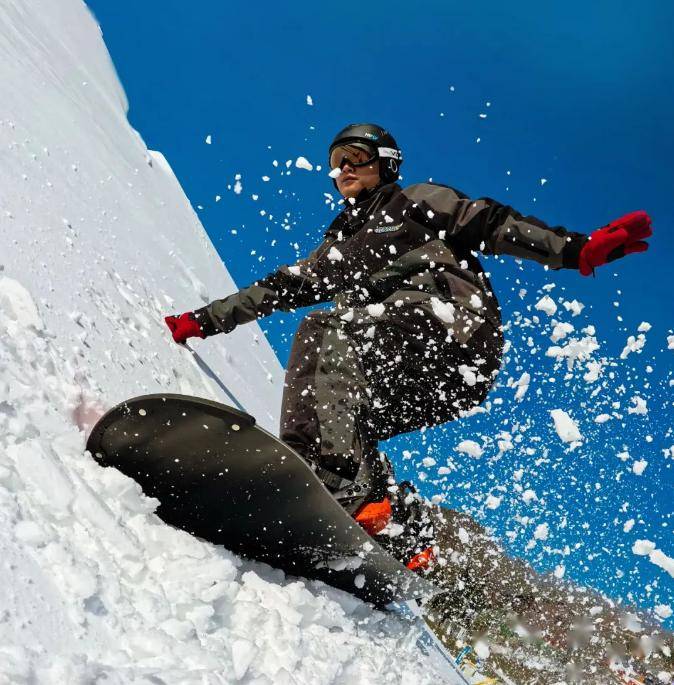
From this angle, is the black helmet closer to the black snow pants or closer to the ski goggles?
the ski goggles

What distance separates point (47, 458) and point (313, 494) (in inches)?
30.6

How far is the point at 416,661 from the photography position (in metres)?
2.32

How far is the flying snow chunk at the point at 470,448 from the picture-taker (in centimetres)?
359

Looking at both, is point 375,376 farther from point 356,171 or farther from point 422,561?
point 356,171

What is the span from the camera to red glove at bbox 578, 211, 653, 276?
2439 mm

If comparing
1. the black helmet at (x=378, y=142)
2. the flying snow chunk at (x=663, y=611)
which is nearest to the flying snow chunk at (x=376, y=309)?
the black helmet at (x=378, y=142)

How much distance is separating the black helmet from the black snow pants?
1020 mm

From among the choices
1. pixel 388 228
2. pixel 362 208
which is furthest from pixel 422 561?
pixel 362 208

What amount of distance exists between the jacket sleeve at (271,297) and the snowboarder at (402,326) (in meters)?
0.27

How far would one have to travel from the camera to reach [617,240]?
246 centimetres

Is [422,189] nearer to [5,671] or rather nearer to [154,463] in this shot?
[154,463]

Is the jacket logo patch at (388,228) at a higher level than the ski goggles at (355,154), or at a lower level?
lower

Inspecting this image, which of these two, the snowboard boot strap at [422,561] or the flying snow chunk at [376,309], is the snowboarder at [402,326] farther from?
the snowboard boot strap at [422,561]

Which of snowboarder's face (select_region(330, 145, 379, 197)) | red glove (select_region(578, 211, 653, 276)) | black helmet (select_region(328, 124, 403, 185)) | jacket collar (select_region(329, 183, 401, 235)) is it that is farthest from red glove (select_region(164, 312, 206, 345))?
red glove (select_region(578, 211, 653, 276))
